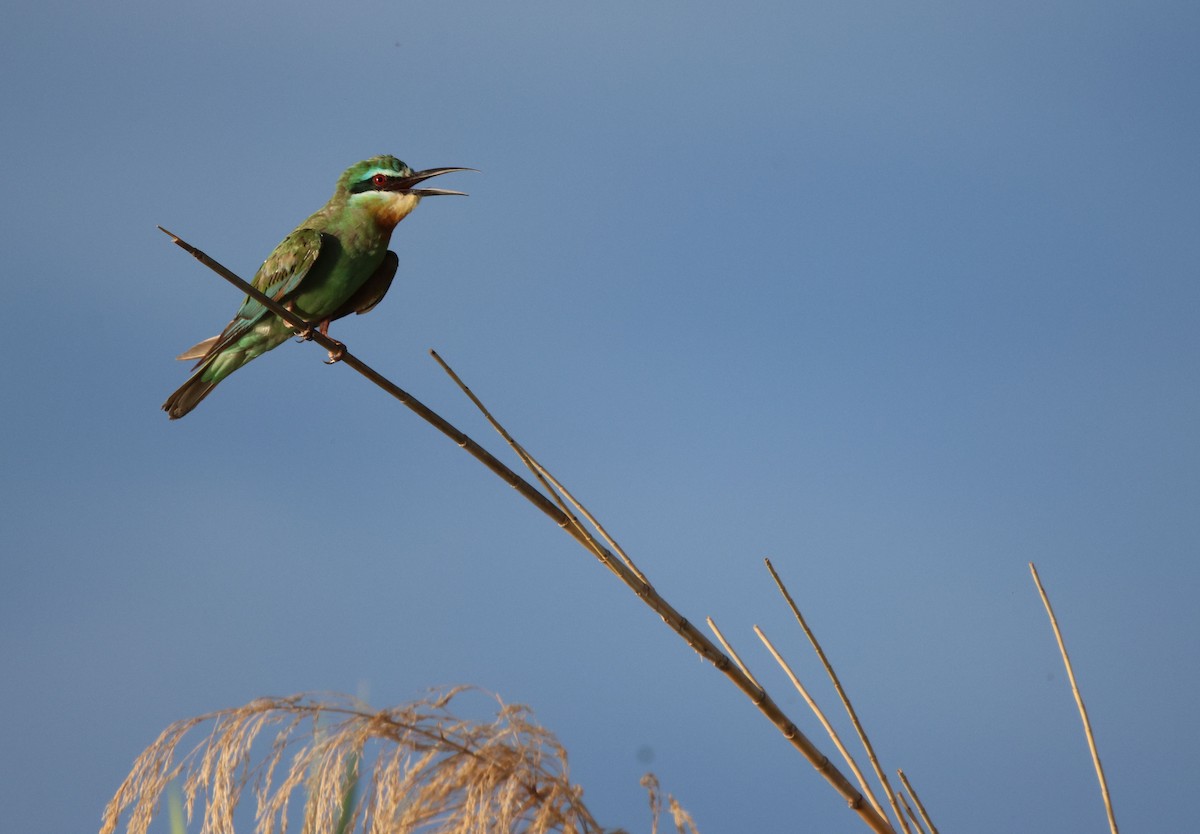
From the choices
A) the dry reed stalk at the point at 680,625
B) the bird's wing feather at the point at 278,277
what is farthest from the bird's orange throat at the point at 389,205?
the dry reed stalk at the point at 680,625

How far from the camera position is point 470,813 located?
202 centimetres

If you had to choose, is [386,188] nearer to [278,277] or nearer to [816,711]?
[278,277]

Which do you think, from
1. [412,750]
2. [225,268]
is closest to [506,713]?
[412,750]

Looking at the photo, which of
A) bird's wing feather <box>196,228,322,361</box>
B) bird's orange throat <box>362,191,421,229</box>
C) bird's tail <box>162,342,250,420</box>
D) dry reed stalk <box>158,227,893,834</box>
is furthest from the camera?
bird's orange throat <box>362,191,421,229</box>

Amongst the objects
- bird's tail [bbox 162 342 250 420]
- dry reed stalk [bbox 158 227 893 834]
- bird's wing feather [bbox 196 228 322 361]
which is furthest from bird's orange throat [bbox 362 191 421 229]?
dry reed stalk [bbox 158 227 893 834]

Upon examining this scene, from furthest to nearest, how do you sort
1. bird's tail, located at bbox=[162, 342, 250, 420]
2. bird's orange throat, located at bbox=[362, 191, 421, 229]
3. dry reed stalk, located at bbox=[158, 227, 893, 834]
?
bird's orange throat, located at bbox=[362, 191, 421, 229], bird's tail, located at bbox=[162, 342, 250, 420], dry reed stalk, located at bbox=[158, 227, 893, 834]

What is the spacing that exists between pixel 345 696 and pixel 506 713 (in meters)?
0.33

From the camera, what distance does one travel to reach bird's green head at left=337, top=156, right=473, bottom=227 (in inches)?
187

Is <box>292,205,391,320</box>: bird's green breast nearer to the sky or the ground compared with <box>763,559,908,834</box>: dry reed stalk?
nearer to the sky

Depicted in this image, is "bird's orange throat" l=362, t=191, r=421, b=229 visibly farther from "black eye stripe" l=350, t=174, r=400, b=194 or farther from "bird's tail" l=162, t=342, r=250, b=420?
"bird's tail" l=162, t=342, r=250, b=420

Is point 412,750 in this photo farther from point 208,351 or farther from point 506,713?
point 208,351

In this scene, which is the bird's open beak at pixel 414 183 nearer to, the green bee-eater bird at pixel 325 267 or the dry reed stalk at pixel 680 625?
the green bee-eater bird at pixel 325 267

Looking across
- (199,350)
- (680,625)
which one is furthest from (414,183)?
(680,625)

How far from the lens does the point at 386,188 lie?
4.79 metres
